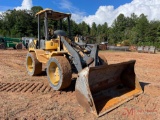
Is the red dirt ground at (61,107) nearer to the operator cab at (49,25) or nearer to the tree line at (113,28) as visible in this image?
the operator cab at (49,25)

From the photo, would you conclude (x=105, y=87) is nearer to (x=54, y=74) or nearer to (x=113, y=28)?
(x=54, y=74)

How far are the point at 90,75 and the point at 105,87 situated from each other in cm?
81

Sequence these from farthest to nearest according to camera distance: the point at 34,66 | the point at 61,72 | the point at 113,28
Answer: the point at 113,28, the point at 34,66, the point at 61,72

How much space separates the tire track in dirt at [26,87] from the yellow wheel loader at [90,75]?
0.91ft

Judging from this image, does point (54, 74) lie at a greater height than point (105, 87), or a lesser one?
greater

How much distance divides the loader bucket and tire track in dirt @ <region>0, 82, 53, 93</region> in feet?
4.70

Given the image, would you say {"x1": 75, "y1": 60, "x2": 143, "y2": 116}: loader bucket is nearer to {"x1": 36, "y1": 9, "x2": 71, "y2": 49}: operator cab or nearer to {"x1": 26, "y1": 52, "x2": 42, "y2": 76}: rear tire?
{"x1": 36, "y1": 9, "x2": 71, "y2": 49}: operator cab

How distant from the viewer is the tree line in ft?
148

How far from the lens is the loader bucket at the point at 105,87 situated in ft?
12.2

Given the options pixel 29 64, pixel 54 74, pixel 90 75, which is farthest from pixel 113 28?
pixel 90 75

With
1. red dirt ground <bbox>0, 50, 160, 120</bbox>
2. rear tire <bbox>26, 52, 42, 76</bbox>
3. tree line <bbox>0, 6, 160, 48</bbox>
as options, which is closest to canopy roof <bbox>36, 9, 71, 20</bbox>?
rear tire <bbox>26, 52, 42, 76</bbox>

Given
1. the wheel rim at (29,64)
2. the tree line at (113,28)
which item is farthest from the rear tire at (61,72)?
the tree line at (113,28)

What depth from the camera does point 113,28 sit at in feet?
229

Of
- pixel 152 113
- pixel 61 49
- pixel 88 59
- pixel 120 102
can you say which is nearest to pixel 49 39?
pixel 61 49
